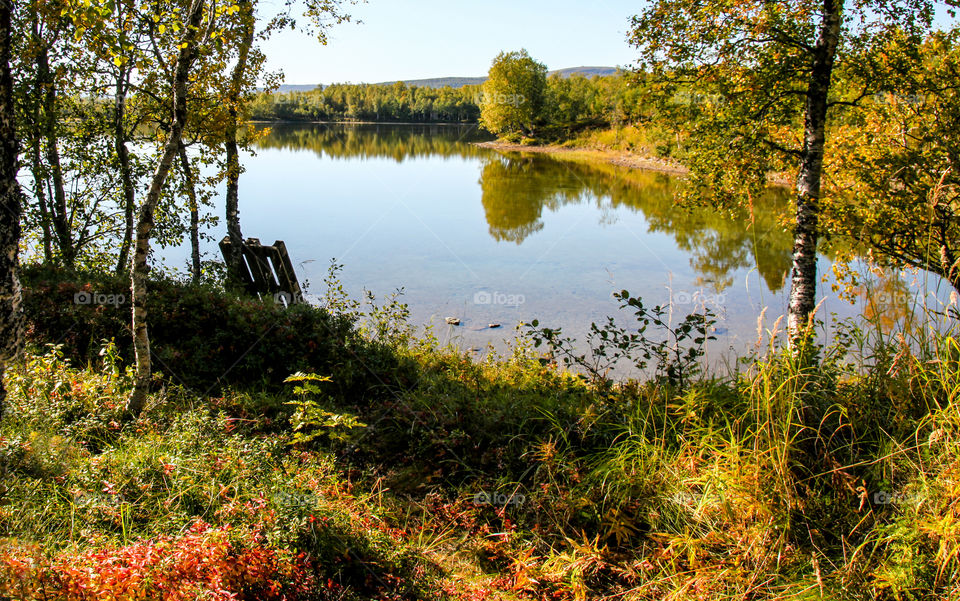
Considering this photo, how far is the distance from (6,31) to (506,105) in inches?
2521

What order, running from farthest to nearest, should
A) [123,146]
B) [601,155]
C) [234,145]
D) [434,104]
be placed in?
[434,104]
[601,155]
[234,145]
[123,146]

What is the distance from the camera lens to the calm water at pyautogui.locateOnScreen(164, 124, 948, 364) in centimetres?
1131

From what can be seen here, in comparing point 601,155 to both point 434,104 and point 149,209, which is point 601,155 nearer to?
point 149,209

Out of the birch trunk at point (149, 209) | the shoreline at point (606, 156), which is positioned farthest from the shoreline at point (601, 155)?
the birch trunk at point (149, 209)

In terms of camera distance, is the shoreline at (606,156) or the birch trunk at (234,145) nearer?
the birch trunk at (234,145)

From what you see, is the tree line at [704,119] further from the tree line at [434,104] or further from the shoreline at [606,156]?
the tree line at [434,104]

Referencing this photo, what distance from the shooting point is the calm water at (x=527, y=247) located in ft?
37.1

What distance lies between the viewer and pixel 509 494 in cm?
450

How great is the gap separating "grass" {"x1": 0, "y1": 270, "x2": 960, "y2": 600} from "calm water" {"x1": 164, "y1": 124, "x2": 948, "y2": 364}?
105 centimetres

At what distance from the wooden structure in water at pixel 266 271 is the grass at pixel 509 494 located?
13.9 ft

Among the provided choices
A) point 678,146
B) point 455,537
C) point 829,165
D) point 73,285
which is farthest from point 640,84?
point 73,285

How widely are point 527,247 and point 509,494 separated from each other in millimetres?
13335

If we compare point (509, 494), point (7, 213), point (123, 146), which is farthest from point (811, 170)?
point (123, 146)

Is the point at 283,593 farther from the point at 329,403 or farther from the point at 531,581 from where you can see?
the point at 329,403
